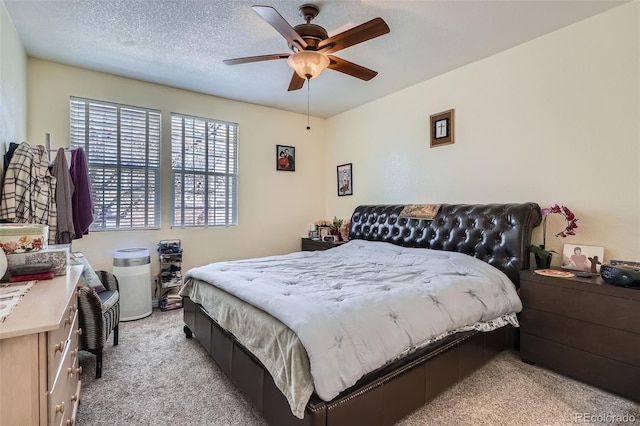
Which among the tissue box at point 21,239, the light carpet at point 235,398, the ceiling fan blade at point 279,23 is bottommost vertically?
the light carpet at point 235,398

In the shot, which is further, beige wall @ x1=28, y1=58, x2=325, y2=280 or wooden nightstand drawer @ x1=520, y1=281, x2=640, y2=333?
beige wall @ x1=28, y1=58, x2=325, y2=280

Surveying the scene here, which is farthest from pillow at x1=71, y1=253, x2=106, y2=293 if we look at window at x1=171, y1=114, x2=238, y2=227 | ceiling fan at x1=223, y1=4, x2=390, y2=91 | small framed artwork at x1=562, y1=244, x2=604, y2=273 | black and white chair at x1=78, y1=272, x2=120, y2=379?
small framed artwork at x1=562, y1=244, x2=604, y2=273

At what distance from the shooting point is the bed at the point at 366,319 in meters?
1.37

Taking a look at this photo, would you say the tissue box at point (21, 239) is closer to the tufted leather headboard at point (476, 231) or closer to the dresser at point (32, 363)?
the dresser at point (32, 363)

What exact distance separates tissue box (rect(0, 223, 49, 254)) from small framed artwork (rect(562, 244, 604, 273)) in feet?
12.2

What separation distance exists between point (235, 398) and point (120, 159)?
3.11 meters

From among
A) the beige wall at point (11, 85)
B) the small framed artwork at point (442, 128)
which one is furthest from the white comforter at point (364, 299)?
the beige wall at point (11, 85)

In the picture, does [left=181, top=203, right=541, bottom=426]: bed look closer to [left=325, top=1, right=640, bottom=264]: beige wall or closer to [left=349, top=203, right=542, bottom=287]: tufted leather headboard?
[left=349, top=203, right=542, bottom=287]: tufted leather headboard

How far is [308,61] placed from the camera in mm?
2242

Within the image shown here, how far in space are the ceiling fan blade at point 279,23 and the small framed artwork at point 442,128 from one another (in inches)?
78.8

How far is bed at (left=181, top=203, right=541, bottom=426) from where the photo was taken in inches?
54.1

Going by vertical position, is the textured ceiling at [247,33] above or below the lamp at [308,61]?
above

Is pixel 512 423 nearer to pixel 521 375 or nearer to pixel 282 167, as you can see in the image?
pixel 521 375

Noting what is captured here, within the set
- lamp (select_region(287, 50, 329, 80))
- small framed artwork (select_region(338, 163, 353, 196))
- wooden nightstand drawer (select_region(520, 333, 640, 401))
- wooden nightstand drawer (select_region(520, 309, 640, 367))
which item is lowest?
wooden nightstand drawer (select_region(520, 333, 640, 401))
